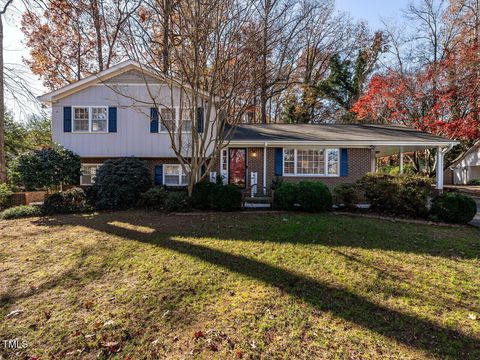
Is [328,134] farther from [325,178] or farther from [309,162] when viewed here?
[325,178]

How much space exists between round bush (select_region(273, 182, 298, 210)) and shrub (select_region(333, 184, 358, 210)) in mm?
1527

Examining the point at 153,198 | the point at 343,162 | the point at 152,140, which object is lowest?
the point at 153,198

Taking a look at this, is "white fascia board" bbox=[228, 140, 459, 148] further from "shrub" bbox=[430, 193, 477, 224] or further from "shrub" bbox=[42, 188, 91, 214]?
"shrub" bbox=[42, 188, 91, 214]

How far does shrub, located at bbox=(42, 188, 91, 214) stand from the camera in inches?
386

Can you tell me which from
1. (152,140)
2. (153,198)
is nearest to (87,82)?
(152,140)

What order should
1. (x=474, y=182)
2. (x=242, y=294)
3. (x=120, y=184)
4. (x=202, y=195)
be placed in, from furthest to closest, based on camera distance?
(x=474, y=182) < (x=120, y=184) < (x=202, y=195) < (x=242, y=294)

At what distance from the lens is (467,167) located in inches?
1032

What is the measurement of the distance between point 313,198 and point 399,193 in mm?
2638

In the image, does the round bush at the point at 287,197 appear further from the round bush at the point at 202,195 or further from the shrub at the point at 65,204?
the shrub at the point at 65,204

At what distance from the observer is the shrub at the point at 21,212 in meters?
9.28

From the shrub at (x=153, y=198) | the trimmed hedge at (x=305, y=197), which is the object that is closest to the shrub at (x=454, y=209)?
the trimmed hedge at (x=305, y=197)

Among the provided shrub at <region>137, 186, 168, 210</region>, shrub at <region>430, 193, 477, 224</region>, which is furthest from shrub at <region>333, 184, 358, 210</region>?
shrub at <region>137, 186, 168, 210</region>

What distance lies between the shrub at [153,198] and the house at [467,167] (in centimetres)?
2701

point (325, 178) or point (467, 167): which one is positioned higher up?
point (467, 167)
